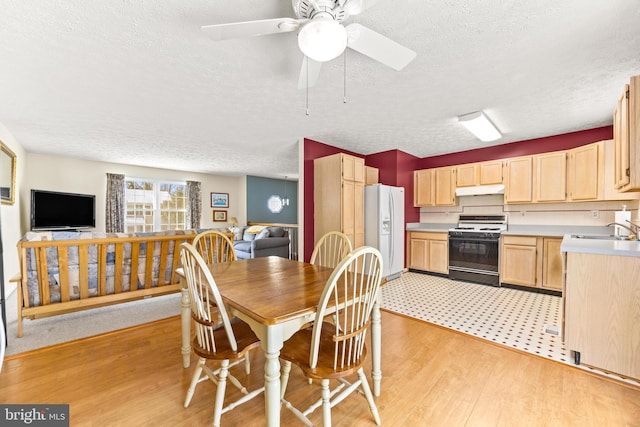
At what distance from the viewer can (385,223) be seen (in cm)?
430

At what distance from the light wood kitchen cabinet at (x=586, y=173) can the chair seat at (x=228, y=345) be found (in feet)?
14.9

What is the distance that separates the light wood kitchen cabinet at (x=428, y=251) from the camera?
15.2 ft

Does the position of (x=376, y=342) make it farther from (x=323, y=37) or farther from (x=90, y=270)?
(x=90, y=270)

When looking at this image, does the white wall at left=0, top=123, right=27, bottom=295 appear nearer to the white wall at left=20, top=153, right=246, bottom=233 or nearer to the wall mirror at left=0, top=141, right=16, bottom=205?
the wall mirror at left=0, top=141, right=16, bottom=205

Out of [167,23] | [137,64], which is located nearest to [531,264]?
[167,23]

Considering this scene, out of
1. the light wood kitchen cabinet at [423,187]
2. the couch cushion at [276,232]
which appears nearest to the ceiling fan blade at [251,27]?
the light wood kitchen cabinet at [423,187]

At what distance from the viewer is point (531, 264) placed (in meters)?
3.85

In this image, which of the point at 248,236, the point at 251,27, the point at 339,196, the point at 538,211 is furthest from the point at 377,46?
the point at 248,236

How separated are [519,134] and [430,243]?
2142 mm

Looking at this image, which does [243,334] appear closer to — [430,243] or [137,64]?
[137,64]

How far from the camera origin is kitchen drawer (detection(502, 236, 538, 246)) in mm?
3861

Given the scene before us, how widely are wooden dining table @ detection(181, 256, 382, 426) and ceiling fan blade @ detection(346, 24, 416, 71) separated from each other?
1449 mm

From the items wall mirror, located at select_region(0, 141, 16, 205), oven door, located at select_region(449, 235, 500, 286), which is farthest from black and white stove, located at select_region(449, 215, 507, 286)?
wall mirror, located at select_region(0, 141, 16, 205)

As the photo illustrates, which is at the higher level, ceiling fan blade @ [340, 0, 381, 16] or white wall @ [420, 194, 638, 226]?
ceiling fan blade @ [340, 0, 381, 16]
